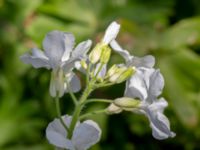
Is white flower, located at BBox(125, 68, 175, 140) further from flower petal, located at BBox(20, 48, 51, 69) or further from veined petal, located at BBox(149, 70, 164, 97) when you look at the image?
flower petal, located at BBox(20, 48, 51, 69)

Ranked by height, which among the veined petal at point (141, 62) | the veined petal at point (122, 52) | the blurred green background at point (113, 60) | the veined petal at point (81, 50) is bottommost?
the blurred green background at point (113, 60)

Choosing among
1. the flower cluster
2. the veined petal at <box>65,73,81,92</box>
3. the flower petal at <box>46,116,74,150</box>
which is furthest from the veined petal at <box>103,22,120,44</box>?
the flower petal at <box>46,116,74,150</box>

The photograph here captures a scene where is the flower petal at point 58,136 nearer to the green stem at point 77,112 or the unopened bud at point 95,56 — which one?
the green stem at point 77,112

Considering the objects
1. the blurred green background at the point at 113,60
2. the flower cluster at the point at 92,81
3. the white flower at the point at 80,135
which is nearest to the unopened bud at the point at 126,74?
the flower cluster at the point at 92,81

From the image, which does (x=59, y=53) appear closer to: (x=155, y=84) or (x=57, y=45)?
(x=57, y=45)

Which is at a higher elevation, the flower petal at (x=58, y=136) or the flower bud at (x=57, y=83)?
the flower bud at (x=57, y=83)

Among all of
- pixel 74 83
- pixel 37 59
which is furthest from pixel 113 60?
pixel 37 59

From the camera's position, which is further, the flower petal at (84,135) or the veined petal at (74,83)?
the veined petal at (74,83)
